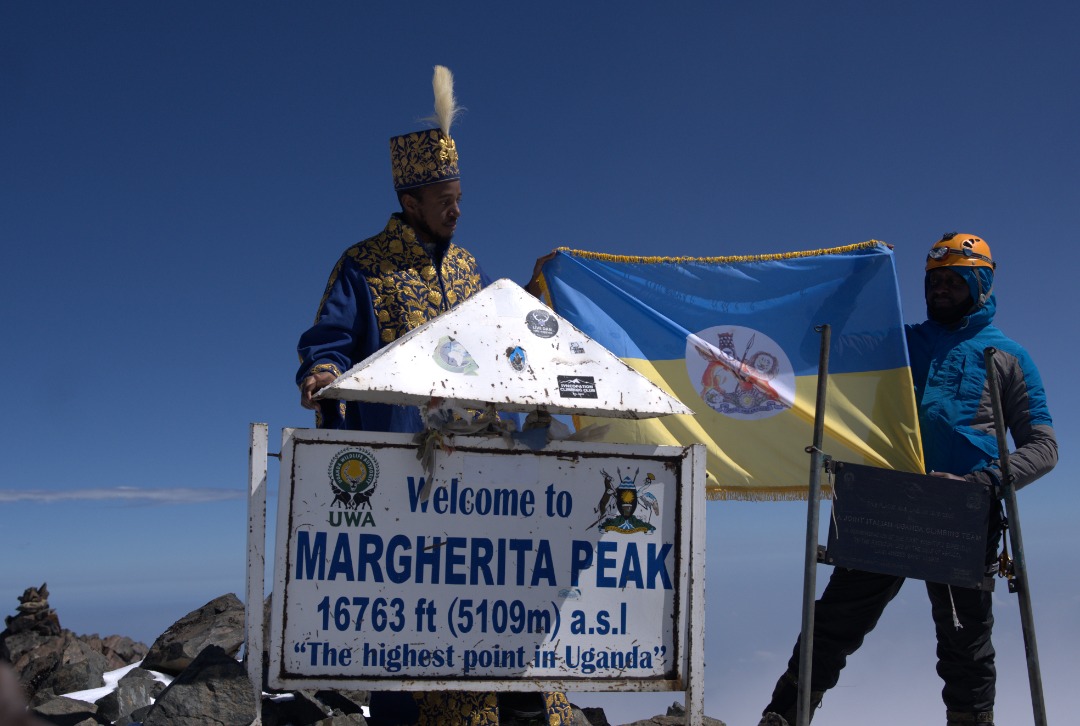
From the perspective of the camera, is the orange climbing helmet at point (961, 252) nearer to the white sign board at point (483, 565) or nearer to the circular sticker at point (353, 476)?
the white sign board at point (483, 565)

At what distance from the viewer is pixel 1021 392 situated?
499cm

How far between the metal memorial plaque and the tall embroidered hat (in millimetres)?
2141

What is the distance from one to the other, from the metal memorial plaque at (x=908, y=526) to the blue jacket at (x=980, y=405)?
0.39m

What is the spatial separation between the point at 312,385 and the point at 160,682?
2282mm

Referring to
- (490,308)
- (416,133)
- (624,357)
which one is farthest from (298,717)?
(624,357)

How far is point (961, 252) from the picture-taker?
5.12 meters

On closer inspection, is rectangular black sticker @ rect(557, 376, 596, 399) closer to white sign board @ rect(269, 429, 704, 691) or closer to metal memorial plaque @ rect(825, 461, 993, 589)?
white sign board @ rect(269, 429, 704, 691)

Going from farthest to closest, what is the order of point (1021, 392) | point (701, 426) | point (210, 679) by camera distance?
point (701, 426)
point (1021, 392)
point (210, 679)

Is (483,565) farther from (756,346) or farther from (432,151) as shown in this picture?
(756,346)

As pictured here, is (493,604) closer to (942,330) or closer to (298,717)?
(298,717)

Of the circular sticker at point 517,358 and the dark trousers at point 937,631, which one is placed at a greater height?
the circular sticker at point 517,358

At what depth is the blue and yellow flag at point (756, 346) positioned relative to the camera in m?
5.75

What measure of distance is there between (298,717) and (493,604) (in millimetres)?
955

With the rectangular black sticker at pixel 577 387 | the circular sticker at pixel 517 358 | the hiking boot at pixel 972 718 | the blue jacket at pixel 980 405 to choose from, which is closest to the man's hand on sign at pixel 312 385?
the circular sticker at pixel 517 358
